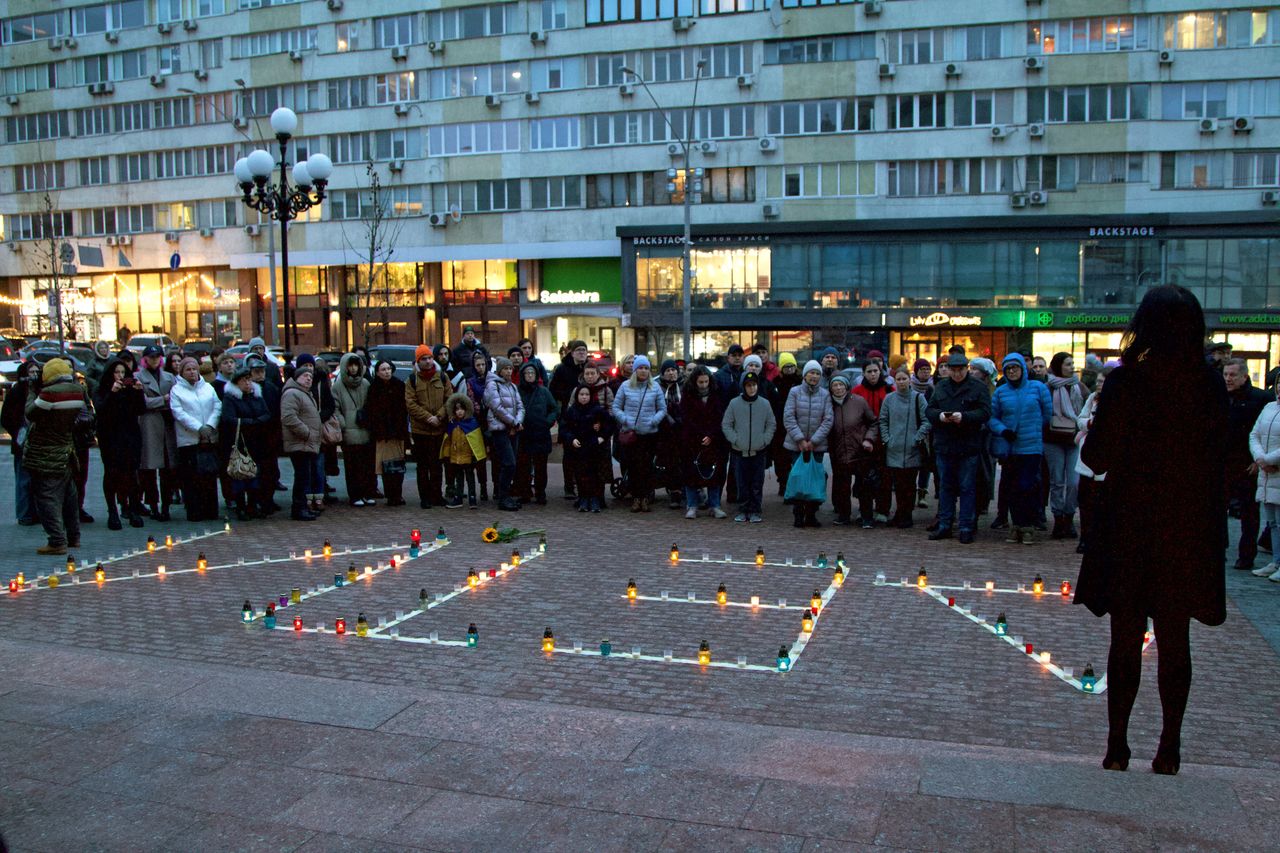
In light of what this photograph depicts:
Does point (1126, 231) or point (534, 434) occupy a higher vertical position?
point (1126, 231)

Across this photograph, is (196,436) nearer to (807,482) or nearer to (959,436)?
(807,482)

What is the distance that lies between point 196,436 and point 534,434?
430 cm

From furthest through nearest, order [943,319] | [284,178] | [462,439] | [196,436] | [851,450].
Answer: [943,319]
[284,178]
[462,439]
[196,436]
[851,450]

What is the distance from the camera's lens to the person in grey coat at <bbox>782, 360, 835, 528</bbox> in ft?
42.9

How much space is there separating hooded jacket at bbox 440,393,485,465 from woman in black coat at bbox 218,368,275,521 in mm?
2292

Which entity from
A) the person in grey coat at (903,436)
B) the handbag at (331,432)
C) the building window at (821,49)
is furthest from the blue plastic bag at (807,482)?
the building window at (821,49)

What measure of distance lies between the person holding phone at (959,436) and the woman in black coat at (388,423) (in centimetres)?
699

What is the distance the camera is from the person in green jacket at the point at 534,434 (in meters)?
14.7

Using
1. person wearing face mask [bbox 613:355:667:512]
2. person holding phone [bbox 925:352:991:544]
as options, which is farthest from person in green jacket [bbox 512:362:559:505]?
person holding phone [bbox 925:352:991:544]

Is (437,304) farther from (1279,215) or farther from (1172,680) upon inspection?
(1172,680)

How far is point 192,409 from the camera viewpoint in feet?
43.9

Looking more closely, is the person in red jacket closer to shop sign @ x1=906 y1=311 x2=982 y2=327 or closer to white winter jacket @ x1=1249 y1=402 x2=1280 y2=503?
white winter jacket @ x1=1249 y1=402 x2=1280 y2=503

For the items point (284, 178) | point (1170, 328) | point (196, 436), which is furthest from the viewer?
point (284, 178)

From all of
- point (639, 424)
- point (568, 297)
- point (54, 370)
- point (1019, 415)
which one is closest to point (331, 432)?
point (54, 370)
